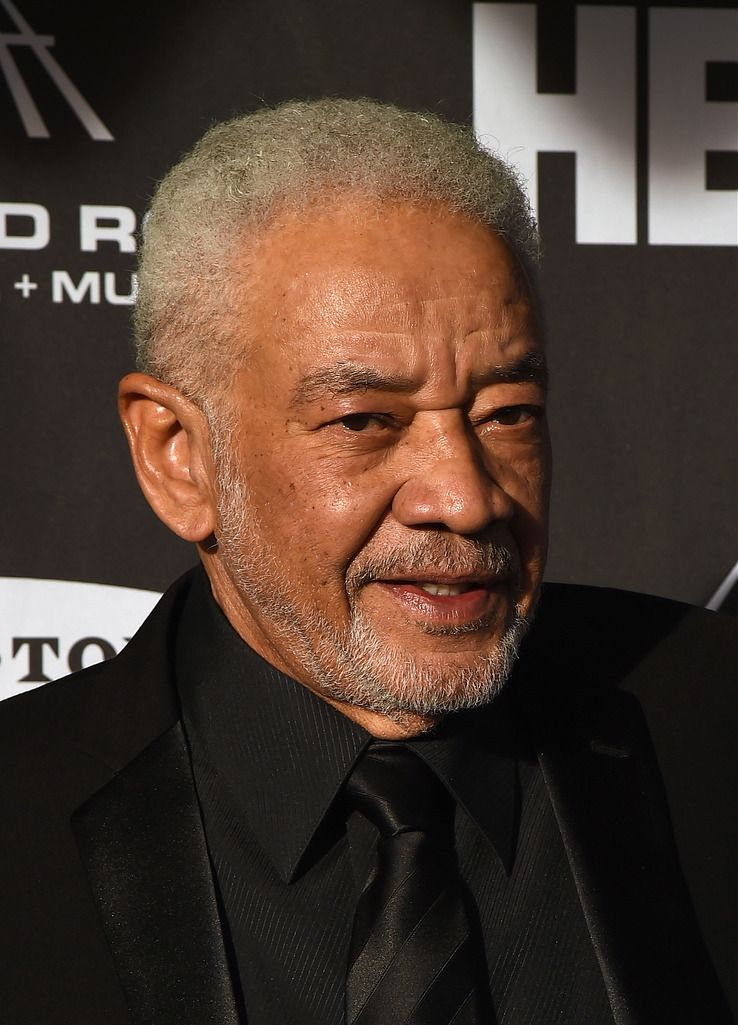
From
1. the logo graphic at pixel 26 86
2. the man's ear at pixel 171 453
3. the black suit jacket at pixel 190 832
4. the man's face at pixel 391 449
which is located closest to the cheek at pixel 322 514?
the man's face at pixel 391 449

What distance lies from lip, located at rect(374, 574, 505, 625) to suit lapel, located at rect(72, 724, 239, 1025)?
1.02ft

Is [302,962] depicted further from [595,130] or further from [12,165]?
[595,130]

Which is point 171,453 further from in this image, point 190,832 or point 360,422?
point 190,832

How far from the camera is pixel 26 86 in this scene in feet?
6.63

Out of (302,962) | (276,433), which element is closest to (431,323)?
(276,433)

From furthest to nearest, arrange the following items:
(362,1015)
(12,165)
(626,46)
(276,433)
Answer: (626,46) < (12,165) < (276,433) < (362,1015)

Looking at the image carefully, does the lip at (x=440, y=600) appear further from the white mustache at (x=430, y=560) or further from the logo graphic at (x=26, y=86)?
the logo graphic at (x=26, y=86)

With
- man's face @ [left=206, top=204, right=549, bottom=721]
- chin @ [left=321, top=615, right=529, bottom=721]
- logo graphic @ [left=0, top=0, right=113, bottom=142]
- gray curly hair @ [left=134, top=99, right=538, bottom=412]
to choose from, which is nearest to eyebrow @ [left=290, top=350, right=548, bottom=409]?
man's face @ [left=206, top=204, right=549, bottom=721]

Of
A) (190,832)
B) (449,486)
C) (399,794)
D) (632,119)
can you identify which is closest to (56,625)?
(190,832)

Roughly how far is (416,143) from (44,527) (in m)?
0.99

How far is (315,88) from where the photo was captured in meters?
2.08

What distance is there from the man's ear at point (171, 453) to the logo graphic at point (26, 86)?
76 cm

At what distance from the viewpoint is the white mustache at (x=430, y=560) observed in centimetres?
127

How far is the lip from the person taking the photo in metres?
1.29
